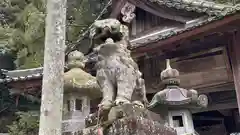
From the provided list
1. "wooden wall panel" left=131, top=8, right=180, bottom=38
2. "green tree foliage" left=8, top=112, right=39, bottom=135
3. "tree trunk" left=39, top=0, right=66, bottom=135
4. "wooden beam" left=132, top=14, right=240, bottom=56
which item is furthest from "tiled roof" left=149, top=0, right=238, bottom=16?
"green tree foliage" left=8, top=112, right=39, bottom=135

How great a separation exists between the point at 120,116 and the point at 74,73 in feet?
6.58

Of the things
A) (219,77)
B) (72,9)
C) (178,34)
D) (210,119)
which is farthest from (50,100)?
(72,9)

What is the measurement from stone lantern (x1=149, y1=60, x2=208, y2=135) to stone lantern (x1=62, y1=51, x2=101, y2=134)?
0.93m

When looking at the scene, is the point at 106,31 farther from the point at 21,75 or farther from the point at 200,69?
the point at 21,75

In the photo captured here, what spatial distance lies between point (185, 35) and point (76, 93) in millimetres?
2882

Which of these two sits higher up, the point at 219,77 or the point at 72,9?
the point at 72,9

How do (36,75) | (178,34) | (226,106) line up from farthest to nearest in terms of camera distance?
(36,75)
(226,106)
(178,34)

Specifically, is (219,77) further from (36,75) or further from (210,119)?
(36,75)

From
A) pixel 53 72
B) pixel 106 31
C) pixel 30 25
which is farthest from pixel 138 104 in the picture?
pixel 30 25

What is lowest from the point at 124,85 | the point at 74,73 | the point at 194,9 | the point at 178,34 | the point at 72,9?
the point at 124,85

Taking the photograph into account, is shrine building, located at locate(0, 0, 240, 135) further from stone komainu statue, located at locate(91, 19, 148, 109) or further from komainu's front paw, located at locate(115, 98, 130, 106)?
komainu's front paw, located at locate(115, 98, 130, 106)

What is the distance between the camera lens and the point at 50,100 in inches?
139

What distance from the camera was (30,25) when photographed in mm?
11695

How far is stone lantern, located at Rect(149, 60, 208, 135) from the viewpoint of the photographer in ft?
15.6
